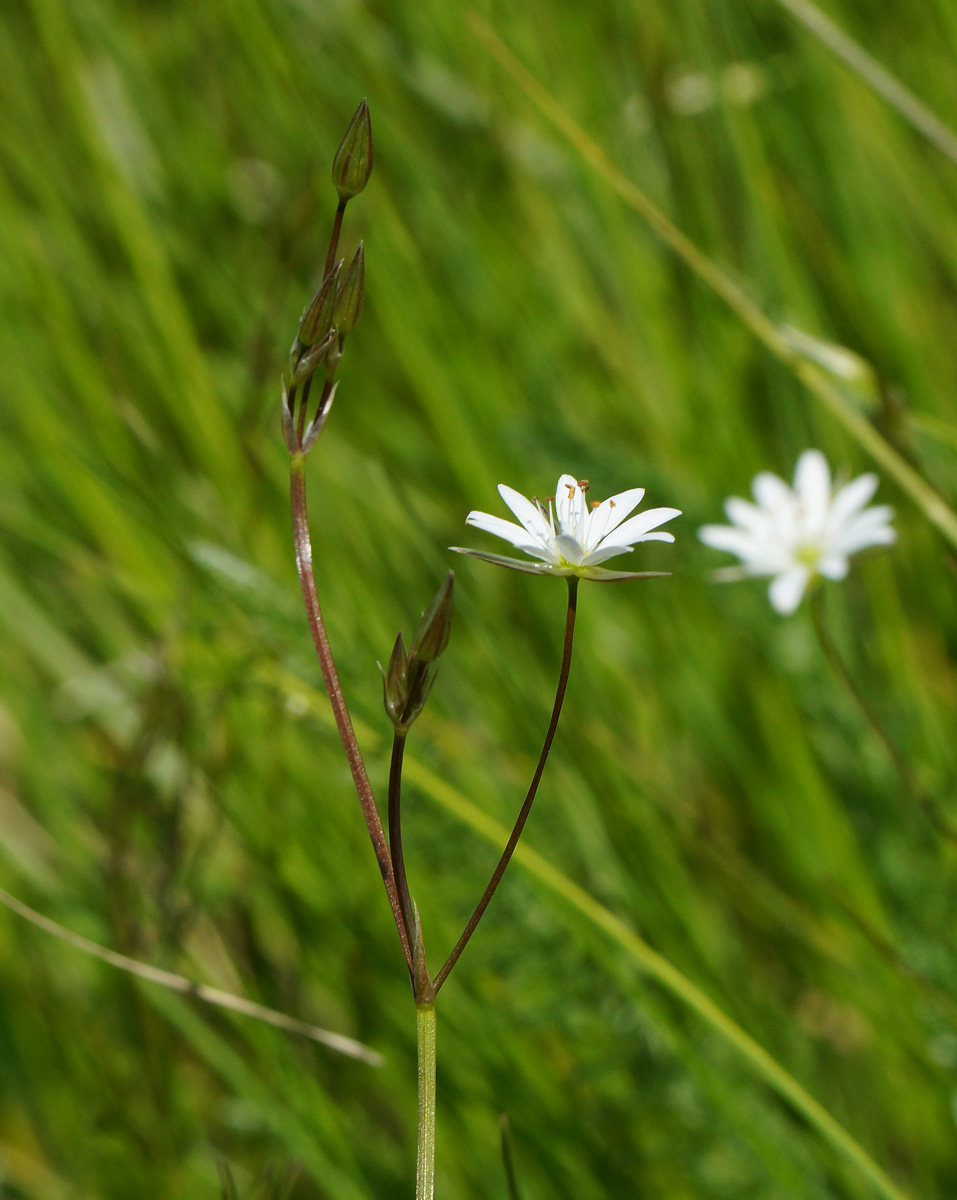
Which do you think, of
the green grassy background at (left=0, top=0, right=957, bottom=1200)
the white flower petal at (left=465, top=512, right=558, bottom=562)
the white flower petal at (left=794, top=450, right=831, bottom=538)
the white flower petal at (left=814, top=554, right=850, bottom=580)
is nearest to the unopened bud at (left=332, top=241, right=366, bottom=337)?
the white flower petal at (left=465, top=512, right=558, bottom=562)

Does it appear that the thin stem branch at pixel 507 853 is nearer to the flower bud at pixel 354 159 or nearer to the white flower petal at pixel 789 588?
the flower bud at pixel 354 159

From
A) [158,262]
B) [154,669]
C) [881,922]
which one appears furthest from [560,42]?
[881,922]

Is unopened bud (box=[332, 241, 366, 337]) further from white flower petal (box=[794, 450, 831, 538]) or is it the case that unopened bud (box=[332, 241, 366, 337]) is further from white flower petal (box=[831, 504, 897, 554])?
white flower petal (box=[794, 450, 831, 538])

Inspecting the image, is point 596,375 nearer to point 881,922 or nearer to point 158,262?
point 158,262

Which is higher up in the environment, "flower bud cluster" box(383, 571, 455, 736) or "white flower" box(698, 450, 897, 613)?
"white flower" box(698, 450, 897, 613)

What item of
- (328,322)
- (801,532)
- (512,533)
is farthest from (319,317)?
(801,532)

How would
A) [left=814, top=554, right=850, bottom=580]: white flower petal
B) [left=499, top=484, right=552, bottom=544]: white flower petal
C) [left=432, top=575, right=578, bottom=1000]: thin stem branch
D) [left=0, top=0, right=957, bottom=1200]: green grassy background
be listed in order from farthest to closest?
[left=0, top=0, right=957, bottom=1200]: green grassy background
[left=814, top=554, right=850, bottom=580]: white flower petal
[left=499, top=484, right=552, bottom=544]: white flower petal
[left=432, top=575, right=578, bottom=1000]: thin stem branch
